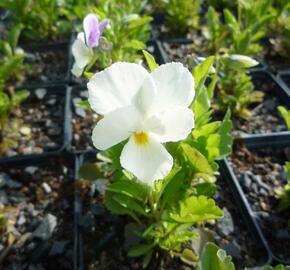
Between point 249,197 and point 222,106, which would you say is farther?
point 222,106

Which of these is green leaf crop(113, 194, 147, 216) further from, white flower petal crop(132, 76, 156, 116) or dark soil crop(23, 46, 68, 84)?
dark soil crop(23, 46, 68, 84)

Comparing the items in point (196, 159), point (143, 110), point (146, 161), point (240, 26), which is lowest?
point (240, 26)

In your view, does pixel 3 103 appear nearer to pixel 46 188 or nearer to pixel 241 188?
pixel 46 188

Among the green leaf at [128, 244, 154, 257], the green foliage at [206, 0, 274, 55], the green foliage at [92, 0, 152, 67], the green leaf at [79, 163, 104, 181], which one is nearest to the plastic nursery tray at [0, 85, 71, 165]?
the green leaf at [79, 163, 104, 181]

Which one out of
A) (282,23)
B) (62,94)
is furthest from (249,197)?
(282,23)

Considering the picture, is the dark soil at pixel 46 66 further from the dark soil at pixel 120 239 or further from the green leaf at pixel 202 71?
the green leaf at pixel 202 71

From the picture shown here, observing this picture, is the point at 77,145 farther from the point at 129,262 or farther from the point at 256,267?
the point at 256,267

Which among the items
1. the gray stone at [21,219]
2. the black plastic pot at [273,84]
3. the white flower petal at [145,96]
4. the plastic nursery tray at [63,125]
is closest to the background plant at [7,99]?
the plastic nursery tray at [63,125]

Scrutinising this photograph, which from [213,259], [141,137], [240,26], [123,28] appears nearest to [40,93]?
[123,28]
